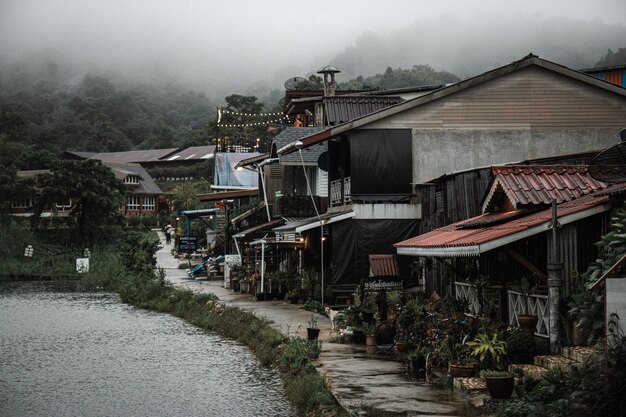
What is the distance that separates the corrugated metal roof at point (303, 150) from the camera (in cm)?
3316

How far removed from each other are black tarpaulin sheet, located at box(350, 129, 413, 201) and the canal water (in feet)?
22.4

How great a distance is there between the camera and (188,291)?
35469 mm

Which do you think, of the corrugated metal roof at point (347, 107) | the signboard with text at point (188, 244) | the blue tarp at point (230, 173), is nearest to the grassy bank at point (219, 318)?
the signboard with text at point (188, 244)

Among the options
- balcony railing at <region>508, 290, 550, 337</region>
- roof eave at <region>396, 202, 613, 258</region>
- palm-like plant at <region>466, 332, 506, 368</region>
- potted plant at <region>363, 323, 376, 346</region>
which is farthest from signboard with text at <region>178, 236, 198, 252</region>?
palm-like plant at <region>466, 332, 506, 368</region>

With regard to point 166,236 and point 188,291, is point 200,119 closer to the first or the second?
point 166,236

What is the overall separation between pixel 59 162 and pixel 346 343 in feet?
161

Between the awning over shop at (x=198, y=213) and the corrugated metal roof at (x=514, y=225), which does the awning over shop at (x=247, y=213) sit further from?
the corrugated metal roof at (x=514, y=225)

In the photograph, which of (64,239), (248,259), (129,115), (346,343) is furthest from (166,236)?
(129,115)

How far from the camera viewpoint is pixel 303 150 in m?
34.0

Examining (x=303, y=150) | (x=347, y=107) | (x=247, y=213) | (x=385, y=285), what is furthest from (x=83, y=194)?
(x=385, y=285)

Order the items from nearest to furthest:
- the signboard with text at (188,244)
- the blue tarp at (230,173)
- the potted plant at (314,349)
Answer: the potted plant at (314,349)
the signboard with text at (188,244)
the blue tarp at (230,173)

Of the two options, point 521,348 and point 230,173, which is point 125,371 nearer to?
point 521,348

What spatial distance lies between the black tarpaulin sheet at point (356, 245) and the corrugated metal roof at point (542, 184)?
11102 mm

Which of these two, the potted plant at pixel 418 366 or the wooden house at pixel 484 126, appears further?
the wooden house at pixel 484 126
